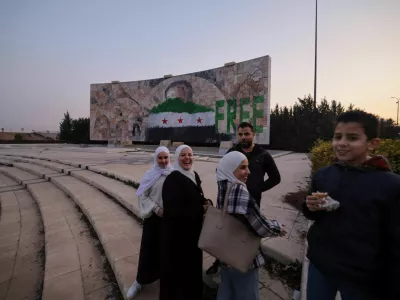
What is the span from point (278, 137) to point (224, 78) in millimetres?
8044

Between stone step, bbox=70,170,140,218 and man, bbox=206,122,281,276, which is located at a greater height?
man, bbox=206,122,281,276

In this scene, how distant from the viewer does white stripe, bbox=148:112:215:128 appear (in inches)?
766

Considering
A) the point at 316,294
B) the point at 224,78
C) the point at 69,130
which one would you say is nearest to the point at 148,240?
the point at 316,294

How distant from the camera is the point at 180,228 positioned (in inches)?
71.2

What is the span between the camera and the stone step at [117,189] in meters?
4.51

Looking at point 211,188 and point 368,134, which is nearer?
point 368,134

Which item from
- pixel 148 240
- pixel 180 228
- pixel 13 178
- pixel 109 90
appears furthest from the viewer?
pixel 109 90

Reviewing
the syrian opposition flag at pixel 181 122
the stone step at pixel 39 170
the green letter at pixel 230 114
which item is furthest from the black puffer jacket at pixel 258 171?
the syrian opposition flag at pixel 181 122

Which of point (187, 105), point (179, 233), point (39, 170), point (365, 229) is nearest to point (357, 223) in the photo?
point (365, 229)

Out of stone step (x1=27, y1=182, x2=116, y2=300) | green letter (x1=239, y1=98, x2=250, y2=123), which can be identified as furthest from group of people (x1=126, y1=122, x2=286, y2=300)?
green letter (x1=239, y1=98, x2=250, y2=123)

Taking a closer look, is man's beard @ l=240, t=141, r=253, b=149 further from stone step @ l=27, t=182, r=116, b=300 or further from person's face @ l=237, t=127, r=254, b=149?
stone step @ l=27, t=182, r=116, b=300

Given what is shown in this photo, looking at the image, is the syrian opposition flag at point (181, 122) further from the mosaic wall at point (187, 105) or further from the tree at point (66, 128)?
the tree at point (66, 128)

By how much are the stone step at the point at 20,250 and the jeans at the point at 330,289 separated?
3.11 m

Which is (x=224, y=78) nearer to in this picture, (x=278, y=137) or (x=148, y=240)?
(x=278, y=137)
